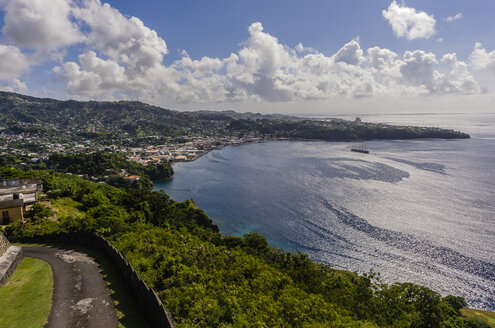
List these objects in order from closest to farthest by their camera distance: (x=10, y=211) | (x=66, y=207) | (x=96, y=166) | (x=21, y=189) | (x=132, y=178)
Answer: (x=10, y=211)
(x=66, y=207)
(x=21, y=189)
(x=132, y=178)
(x=96, y=166)

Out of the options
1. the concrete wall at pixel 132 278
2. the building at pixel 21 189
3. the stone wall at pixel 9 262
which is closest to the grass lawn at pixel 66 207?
the building at pixel 21 189

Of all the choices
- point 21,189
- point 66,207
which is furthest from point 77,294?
point 21,189

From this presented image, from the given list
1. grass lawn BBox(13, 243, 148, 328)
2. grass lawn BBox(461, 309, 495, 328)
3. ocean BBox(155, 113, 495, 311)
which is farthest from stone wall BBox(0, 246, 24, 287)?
grass lawn BBox(461, 309, 495, 328)

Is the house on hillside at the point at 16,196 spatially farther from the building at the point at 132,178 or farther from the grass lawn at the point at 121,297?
the building at the point at 132,178

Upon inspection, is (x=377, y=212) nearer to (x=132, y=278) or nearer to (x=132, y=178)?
(x=132, y=278)

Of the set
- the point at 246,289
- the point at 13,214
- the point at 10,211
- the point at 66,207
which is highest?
the point at 10,211

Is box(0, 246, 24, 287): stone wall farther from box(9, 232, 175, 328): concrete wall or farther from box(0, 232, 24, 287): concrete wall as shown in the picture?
box(9, 232, 175, 328): concrete wall
